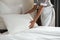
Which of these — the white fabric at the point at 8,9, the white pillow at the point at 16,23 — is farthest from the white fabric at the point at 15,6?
the white pillow at the point at 16,23

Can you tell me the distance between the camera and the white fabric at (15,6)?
2.64 meters

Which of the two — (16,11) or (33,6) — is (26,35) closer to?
(16,11)

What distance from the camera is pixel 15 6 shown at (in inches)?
109

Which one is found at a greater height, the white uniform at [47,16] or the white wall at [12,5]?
the white wall at [12,5]

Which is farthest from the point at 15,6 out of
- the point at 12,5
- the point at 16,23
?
the point at 16,23

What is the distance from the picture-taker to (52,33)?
1979mm

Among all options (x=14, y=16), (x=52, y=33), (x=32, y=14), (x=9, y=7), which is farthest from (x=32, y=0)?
(x=52, y=33)

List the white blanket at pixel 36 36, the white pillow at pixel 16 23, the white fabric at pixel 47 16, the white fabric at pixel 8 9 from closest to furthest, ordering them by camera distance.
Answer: the white blanket at pixel 36 36
the white pillow at pixel 16 23
the white fabric at pixel 8 9
the white fabric at pixel 47 16

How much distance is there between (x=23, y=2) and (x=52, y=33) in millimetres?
1185

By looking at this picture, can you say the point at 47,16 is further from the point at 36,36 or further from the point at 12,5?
the point at 36,36

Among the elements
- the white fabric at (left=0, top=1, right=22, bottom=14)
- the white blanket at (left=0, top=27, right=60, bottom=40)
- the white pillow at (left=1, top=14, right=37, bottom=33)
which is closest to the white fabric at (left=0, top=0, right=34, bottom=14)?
the white fabric at (left=0, top=1, right=22, bottom=14)

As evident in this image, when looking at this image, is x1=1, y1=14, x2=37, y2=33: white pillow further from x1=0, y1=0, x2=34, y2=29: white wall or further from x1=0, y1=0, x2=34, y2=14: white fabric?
x1=0, y1=0, x2=34, y2=14: white fabric

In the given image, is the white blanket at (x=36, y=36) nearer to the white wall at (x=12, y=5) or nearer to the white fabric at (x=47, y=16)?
the white wall at (x=12, y=5)

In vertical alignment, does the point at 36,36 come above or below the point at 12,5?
below
